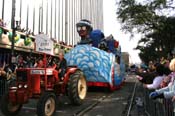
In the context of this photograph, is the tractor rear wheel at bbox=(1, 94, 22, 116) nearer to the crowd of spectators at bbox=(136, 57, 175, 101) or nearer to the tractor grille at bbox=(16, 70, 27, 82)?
the tractor grille at bbox=(16, 70, 27, 82)

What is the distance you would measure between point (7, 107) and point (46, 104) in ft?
4.17

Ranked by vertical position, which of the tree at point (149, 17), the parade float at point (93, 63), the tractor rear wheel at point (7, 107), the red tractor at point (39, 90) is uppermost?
the tree at point (149, 17)

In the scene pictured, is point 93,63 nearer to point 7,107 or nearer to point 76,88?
point 76,88

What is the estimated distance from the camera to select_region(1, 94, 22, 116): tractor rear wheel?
1019 centimetres

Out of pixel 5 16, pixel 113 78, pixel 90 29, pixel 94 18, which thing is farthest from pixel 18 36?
pixel 94 18

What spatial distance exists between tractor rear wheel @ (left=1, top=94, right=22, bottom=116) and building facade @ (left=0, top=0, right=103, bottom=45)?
11.0 meters

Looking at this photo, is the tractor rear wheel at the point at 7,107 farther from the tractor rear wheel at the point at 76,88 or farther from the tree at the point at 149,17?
the tree at the point at 149,17

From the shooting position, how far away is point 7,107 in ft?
33.7

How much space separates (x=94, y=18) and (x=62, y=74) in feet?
206

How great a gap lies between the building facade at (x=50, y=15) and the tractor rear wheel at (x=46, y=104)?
37.7 ft

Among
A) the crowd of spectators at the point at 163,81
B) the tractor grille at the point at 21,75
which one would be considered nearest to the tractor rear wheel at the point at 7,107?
the tractor grille at the point at 21,75

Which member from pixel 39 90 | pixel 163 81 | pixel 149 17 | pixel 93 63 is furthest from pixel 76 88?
pixel 149 17

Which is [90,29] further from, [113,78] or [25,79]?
[25,79]

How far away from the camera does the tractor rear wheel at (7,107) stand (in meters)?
10.2
